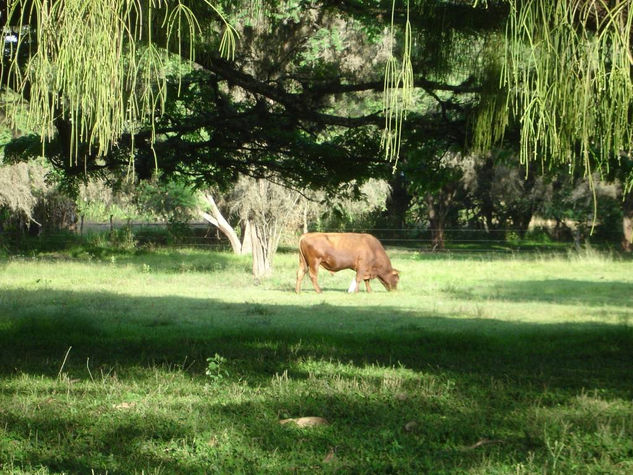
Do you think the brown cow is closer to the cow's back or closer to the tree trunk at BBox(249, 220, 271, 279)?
the cow's back

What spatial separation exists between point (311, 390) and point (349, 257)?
50.8 ft

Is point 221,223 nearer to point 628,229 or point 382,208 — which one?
point 382,208

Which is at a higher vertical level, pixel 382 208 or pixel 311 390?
pixel 382 208

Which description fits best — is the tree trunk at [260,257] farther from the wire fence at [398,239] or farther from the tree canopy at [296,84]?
the tree canopy at [296,84]

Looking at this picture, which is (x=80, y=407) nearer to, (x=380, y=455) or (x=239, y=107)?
(x=380, y=455)

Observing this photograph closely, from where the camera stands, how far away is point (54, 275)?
2273 cm

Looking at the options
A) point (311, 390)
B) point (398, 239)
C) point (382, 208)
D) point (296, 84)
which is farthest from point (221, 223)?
point (311, 390)

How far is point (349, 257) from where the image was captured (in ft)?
71.2

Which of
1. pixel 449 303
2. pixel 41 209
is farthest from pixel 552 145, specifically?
pixel 41 209

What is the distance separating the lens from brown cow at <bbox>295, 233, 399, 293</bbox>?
832 inches

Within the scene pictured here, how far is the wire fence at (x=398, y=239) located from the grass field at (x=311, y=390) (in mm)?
23193

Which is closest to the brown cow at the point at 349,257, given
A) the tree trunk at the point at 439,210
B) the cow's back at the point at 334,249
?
the cow's back at the point at 334,249

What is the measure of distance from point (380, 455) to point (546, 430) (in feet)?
3.84

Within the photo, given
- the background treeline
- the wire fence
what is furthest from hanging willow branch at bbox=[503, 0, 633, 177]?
the wire fence
